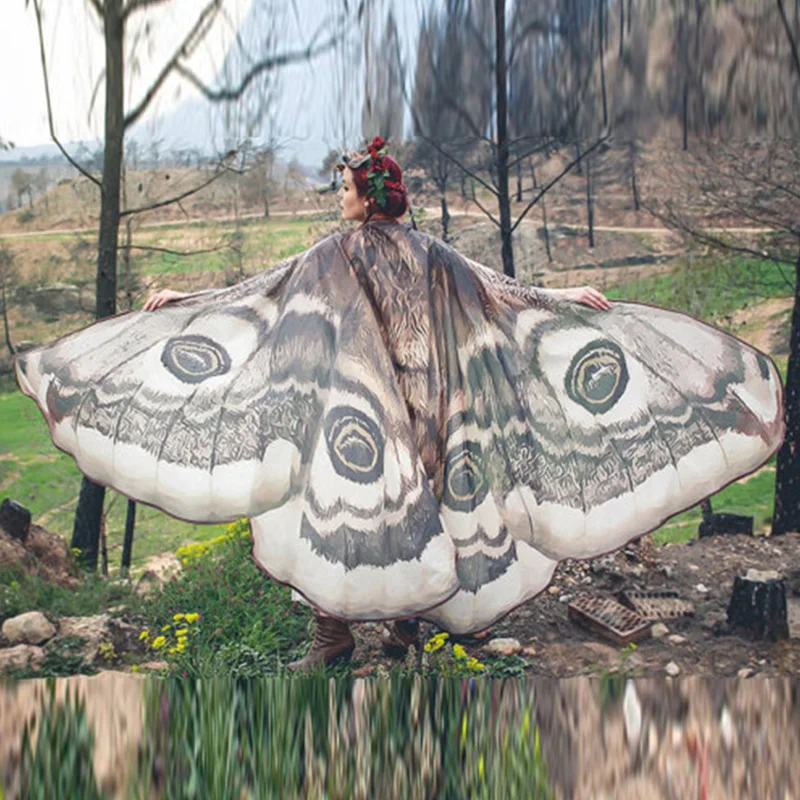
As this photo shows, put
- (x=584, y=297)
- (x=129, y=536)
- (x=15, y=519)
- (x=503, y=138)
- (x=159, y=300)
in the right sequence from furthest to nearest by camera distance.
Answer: (x=129, y=536), (x=15, y=519), (x=503, y=138), (x=584, y=297), (x=159, y=300)

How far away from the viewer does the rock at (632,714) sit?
2135 mm

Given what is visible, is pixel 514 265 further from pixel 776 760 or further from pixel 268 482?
pixel 776 760

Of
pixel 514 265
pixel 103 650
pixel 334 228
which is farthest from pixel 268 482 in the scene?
pixel 514 265

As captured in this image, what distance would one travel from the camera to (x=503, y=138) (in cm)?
316

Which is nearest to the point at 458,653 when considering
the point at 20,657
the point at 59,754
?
the point at 59,754

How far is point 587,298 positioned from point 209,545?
73.5 inches

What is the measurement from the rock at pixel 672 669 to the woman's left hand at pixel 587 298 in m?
1.16

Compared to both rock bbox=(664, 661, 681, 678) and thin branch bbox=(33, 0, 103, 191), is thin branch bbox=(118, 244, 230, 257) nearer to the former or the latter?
thin branch bbox=(33, 0, 103, 191)

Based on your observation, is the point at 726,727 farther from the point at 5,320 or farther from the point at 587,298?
the point at 5,320

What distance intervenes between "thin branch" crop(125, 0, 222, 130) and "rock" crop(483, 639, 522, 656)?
87.1 inches

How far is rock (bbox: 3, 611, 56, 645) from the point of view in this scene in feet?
8.96

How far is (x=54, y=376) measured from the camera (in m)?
2.49

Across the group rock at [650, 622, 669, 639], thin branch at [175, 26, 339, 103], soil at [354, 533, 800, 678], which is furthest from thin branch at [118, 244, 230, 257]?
rock at [650, 622, 669, 639]

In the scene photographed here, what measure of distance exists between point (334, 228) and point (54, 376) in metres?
1.35
